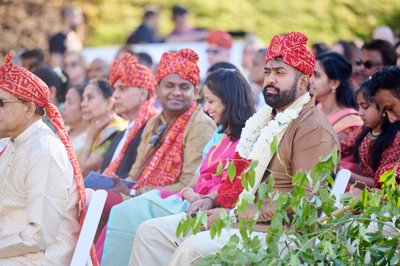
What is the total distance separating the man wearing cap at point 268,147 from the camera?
20.8 ft

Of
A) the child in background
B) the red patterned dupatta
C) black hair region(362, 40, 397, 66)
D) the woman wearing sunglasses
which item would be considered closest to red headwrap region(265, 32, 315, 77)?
the child in background

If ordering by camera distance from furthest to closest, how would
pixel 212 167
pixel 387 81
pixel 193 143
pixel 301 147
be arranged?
pixel 193 143 → pixel 212 167 → pixel 387 81 → pixel 301 147

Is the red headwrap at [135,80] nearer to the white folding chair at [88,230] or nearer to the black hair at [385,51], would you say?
the black hair at [385,51]

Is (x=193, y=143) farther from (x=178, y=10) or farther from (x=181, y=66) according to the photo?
(x=178, y=10)

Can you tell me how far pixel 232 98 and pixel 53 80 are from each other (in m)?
3.38

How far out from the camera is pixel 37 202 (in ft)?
20.7

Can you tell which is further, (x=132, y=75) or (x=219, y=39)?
(x=219, y=39)

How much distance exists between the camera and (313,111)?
6.57 metres

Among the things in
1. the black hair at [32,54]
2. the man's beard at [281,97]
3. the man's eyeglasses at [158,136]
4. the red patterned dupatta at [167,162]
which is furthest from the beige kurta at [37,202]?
the black hair at [32,54]

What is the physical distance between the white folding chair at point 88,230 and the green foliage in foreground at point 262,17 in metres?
13.1

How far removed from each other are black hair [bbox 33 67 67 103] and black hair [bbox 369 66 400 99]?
14.0ft

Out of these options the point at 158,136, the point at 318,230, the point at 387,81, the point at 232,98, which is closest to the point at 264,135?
the point at 387,81

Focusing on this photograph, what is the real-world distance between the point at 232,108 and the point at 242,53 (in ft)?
22.5

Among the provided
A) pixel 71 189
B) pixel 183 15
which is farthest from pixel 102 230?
pixel 183 15
